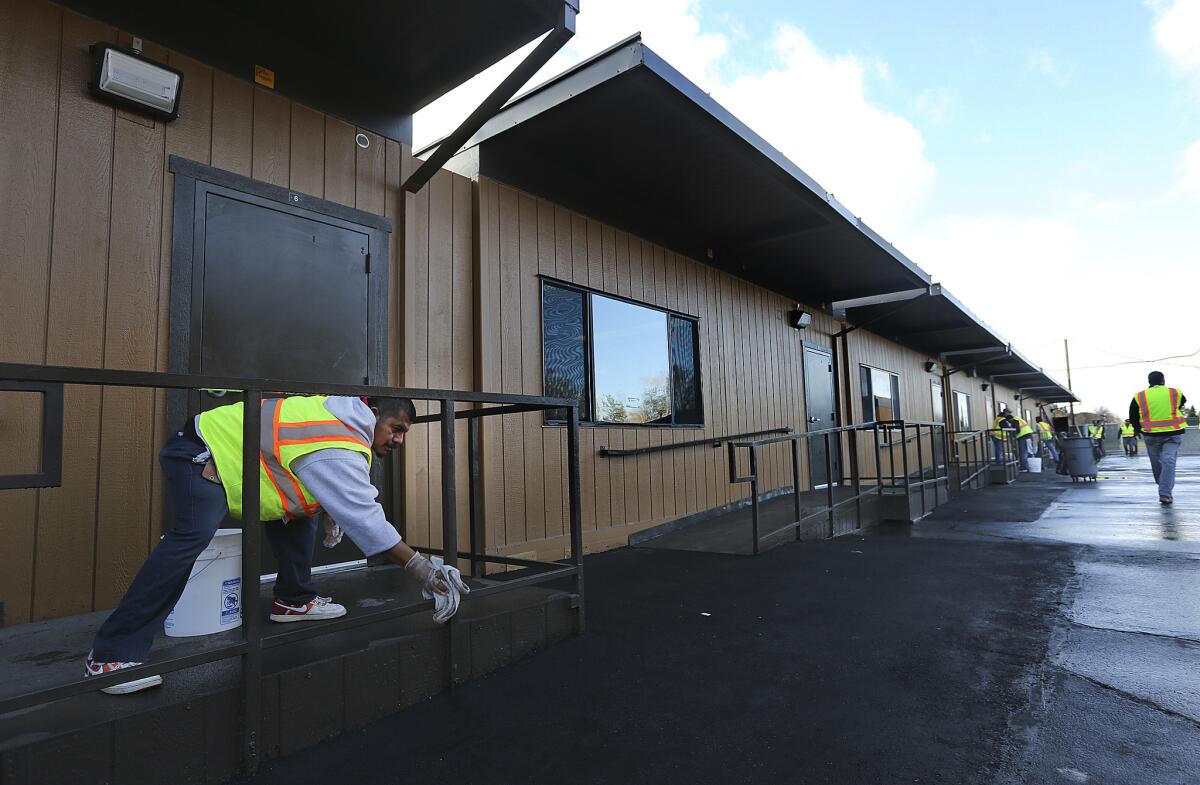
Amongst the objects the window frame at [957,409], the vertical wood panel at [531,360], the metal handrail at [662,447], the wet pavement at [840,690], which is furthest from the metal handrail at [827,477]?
the window frame at [957,409]

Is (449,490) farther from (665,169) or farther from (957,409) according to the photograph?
(957,409)

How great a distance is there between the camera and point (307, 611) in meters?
2.28

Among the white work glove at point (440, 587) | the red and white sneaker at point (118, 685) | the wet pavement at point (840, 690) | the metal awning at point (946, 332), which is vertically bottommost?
the wet pavement at point (840, 690)

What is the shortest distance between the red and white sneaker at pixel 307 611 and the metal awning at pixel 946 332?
8581 mm

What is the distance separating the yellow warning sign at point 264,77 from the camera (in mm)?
3240

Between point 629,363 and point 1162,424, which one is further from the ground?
point 629,363

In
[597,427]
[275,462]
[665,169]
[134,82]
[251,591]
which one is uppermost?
[665,169]

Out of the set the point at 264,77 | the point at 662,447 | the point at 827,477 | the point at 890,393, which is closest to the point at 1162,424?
the point at 890,393

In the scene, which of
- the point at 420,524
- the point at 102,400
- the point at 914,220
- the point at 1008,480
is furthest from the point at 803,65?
the point at 914,220

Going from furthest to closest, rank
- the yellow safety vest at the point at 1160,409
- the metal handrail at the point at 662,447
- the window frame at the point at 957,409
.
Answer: the window frame at the point at 957,409
the yellow safety vest at the point at 1160,409
the metal handrail at the point at 662,447

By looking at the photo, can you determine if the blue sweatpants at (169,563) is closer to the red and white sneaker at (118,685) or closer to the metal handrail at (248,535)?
the red and white sneaker at (118,685)

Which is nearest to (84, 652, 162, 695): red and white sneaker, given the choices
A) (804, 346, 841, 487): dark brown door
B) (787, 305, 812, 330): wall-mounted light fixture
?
(804, 346, 841, 487): dark brown door

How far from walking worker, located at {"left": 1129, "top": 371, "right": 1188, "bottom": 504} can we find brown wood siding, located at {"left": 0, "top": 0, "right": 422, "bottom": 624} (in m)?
9.99

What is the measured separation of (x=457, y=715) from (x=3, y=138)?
3021 mm
